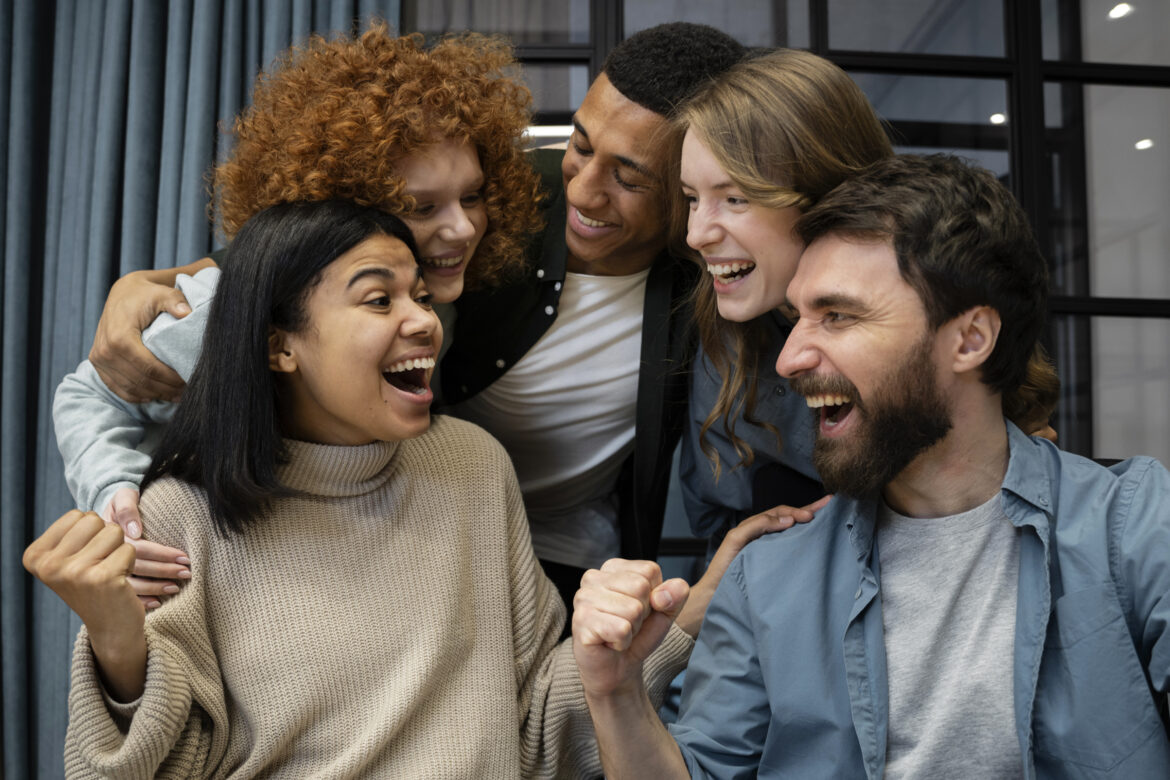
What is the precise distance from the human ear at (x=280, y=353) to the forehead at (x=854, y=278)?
2.46ft

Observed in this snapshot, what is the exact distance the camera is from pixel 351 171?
1.49 m

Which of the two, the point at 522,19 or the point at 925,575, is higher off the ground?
the point at 522,19

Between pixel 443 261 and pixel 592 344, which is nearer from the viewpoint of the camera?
pixel 443 261

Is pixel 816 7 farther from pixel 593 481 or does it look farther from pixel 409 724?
pixel 409 724

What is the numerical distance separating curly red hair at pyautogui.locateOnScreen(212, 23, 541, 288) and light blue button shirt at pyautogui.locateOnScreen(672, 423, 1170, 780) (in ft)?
2.51

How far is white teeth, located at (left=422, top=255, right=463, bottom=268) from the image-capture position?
1615 millimetres

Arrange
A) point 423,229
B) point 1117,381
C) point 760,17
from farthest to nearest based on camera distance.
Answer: point 1117,381
point 760,17
point 423,229

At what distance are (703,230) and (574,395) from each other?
490 millimetres

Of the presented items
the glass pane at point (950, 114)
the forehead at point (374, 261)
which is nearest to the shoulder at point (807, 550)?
the forehead at point (374, 261)

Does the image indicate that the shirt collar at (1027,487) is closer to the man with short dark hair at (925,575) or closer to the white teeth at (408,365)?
the man with short dark hair at (925,575)

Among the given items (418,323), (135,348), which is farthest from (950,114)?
(135,348)

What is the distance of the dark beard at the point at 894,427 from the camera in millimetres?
1361

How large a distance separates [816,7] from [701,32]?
1.40 m

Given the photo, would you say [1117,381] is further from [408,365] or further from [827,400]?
[408,365]
